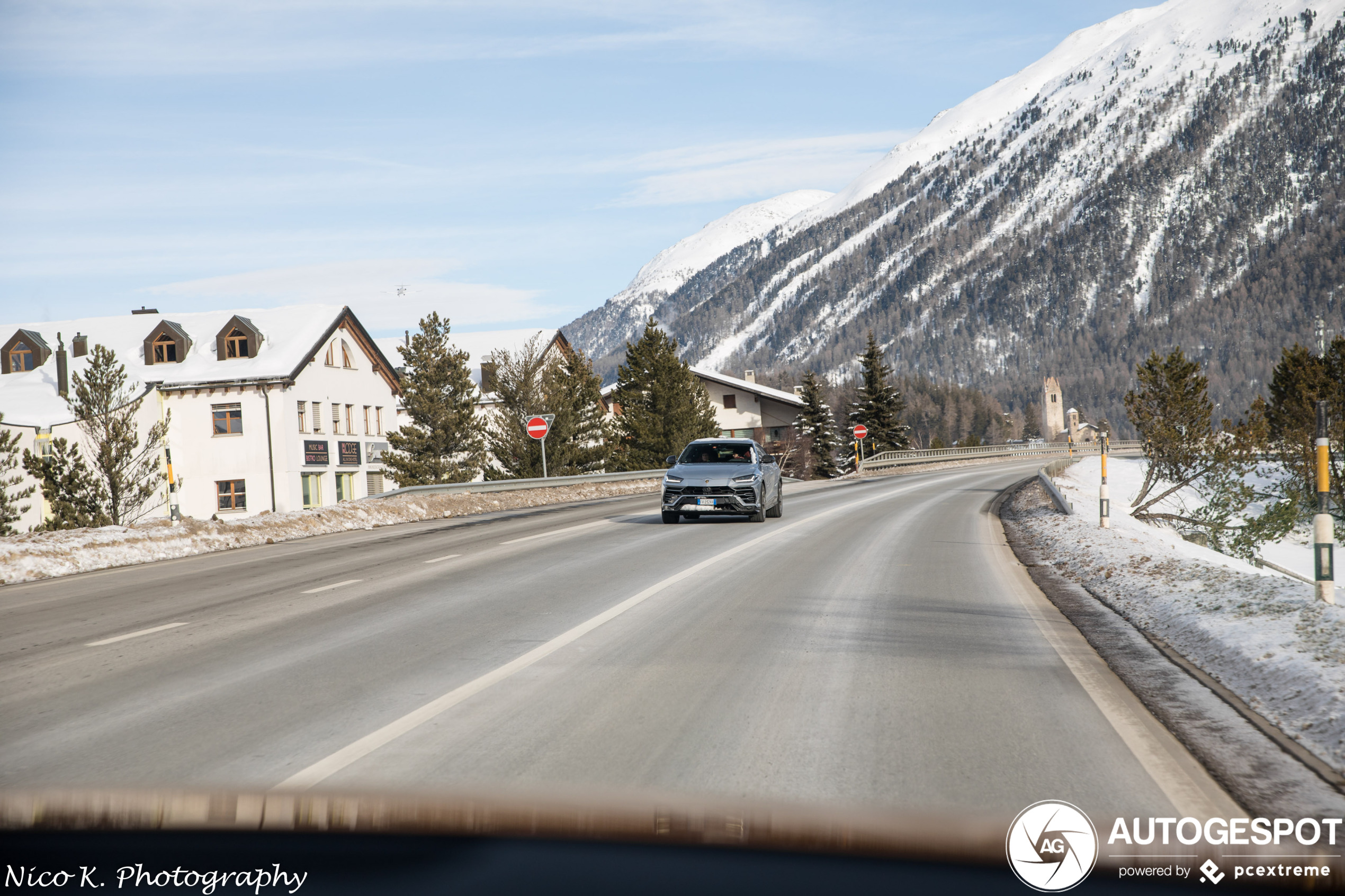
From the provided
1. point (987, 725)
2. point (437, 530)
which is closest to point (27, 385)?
point (437, 530)

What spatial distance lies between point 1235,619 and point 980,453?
82.6 m

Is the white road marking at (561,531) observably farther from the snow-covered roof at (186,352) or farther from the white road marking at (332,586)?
the snow-covered roof at (186,352)

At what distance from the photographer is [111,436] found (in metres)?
33.4

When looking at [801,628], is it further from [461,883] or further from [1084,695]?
[461,883]

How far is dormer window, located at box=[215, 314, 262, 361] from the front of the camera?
51719mm

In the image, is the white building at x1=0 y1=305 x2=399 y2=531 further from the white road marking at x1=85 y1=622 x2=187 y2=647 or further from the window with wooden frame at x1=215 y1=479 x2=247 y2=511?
the white road marking at x1=85 y1=622 x2=187 y2=647

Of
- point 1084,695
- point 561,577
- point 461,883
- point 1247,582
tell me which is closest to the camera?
point 461,883

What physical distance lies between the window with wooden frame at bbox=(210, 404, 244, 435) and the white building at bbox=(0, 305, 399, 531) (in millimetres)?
54

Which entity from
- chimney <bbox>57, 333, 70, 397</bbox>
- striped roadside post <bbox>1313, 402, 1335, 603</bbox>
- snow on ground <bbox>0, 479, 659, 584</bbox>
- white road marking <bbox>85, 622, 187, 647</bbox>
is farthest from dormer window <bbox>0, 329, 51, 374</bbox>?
striped roadside post <bbox>1313, 402, 1335, 603</bbox>

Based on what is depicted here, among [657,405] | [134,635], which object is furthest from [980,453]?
[134,635]

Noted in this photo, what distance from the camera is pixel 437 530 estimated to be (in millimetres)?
21750

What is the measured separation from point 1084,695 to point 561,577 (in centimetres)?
687

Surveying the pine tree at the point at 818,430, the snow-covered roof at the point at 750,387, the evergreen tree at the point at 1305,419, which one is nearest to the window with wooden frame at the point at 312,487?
the snow-covered roof at the point at 750,387

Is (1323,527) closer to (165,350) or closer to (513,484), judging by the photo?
(513,484)
